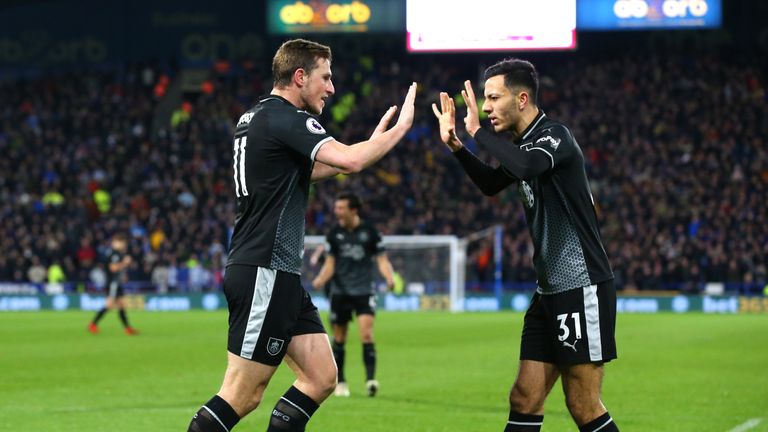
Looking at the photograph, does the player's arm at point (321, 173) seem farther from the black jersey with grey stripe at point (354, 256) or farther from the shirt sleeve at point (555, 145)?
the black jersey with grey stripe at point (354, 256)

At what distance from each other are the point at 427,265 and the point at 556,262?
27322 mm

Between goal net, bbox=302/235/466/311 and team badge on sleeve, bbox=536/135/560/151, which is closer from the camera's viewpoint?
team badge on sleeve, bbox=536/135/560/151

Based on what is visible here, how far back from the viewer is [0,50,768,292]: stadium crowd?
34.7 meters

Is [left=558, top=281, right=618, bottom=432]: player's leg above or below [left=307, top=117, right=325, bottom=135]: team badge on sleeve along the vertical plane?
below

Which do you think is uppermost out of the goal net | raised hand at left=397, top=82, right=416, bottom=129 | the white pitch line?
raised hand at left=397, top=82, right=416, bottom=129

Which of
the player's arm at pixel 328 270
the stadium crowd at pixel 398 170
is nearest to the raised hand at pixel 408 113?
the player's arm at pixel 328 270

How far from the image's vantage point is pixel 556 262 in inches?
253

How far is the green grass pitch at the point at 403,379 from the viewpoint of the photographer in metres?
10.7

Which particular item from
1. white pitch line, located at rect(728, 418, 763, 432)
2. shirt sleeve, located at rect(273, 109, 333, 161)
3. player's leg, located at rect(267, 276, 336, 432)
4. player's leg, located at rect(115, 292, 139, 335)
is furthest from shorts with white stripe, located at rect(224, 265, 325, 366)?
player's leg, located at rect(115, 292, 139, 335)

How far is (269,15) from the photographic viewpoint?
37844mm

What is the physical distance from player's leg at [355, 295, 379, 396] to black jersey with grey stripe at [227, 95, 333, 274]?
22.4 feet

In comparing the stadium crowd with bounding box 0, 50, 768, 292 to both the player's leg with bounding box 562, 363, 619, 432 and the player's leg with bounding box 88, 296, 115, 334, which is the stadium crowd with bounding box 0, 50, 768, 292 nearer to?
the player's leg with bounding box 88, 296, 115, 334

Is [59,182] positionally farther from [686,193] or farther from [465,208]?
[686,193]

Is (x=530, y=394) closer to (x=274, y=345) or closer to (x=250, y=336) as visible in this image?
(x=274, y=345)
